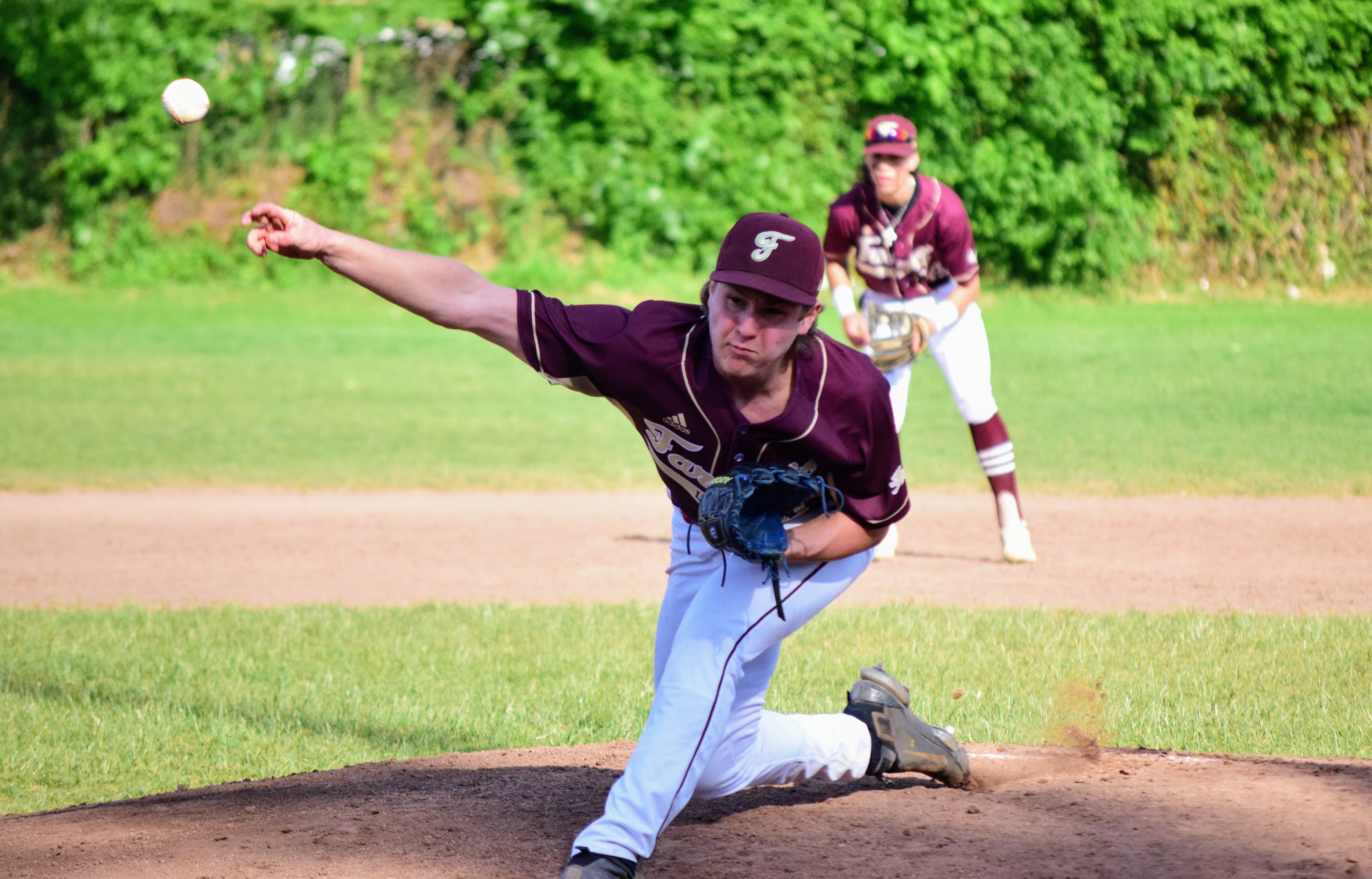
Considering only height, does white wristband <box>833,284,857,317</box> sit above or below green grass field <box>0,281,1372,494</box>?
above

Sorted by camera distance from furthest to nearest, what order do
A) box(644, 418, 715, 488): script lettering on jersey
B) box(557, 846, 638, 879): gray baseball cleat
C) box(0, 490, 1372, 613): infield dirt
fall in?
box(0, 490, 1372, 613): infield dirt, box(644, 418, 715, 488): script lettering on jersey, box(557, 846, 638, 879): gray baseball cleat

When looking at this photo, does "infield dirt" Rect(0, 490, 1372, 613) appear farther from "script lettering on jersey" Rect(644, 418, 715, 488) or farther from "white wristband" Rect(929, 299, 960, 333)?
"script lettering on jersey" Rect(644, 418, 715, 488)

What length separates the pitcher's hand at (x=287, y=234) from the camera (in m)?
3.41

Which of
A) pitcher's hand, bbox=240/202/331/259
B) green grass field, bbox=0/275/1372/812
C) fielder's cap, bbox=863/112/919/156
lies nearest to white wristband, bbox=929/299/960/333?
fielder's cap, bbox=863/112/919/156

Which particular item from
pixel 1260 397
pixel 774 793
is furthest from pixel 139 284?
pixel 774 793

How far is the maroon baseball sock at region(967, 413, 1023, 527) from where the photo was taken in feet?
26.1

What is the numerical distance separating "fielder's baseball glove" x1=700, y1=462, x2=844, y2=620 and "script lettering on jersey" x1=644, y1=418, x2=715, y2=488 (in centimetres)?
9

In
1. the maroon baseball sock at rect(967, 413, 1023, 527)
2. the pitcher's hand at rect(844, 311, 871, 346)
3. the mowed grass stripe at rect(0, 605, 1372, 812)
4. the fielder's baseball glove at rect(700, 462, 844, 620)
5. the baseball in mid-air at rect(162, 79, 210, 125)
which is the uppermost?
the baseball in mid-air at rect(162, 79, 210, 125)

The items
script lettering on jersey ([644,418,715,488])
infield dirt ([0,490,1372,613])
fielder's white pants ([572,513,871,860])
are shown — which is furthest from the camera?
infield dirt ([0,490,1372,613])

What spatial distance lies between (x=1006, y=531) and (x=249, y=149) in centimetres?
1391

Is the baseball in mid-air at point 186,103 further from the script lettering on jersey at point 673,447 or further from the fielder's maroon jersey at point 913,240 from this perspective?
the fielder's maroon jersey at point 913,240

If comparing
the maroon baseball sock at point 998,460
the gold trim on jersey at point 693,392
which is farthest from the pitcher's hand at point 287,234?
the maroon baseball sock at point 998,460

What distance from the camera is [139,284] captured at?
19.0 meters

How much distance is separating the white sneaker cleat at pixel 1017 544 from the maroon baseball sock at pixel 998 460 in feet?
0.18
